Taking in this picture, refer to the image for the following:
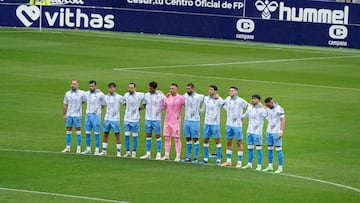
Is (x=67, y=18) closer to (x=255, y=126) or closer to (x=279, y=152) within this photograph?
(x=255, y=126)

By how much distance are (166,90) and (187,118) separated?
1591 cm

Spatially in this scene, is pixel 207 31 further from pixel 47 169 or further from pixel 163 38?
pixel 47 169

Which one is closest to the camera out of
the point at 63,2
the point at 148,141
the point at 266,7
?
the point at 148,141

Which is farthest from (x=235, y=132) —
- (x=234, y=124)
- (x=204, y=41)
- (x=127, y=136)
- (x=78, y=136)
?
(x=204, y=41)

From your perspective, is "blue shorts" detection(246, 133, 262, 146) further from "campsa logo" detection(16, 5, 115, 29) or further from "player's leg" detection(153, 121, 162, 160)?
"campsa logo" detection(16, 5, 115, 29)

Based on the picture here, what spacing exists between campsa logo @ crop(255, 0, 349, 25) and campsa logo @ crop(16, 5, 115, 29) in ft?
34.4

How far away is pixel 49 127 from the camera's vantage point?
36281mm

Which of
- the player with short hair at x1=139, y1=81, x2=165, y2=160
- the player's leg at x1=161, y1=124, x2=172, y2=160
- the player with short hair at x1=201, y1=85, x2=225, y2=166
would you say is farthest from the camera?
the player with short hair at x1=139, y1=81, x2=165, y2=160

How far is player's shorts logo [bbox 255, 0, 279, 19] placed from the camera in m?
72.9

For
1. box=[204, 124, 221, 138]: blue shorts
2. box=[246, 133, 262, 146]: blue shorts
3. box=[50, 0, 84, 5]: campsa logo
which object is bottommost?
box=[246, 133, 262, 146]: blue shorts

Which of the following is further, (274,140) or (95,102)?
(95,102)

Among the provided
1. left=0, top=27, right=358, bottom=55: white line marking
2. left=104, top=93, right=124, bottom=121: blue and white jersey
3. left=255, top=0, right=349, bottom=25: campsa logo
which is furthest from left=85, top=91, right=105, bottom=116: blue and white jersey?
left=255, top=0, right=349, bottom=25: campsa logo

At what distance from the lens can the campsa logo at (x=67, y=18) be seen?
2867 inches

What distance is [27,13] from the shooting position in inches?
2872
